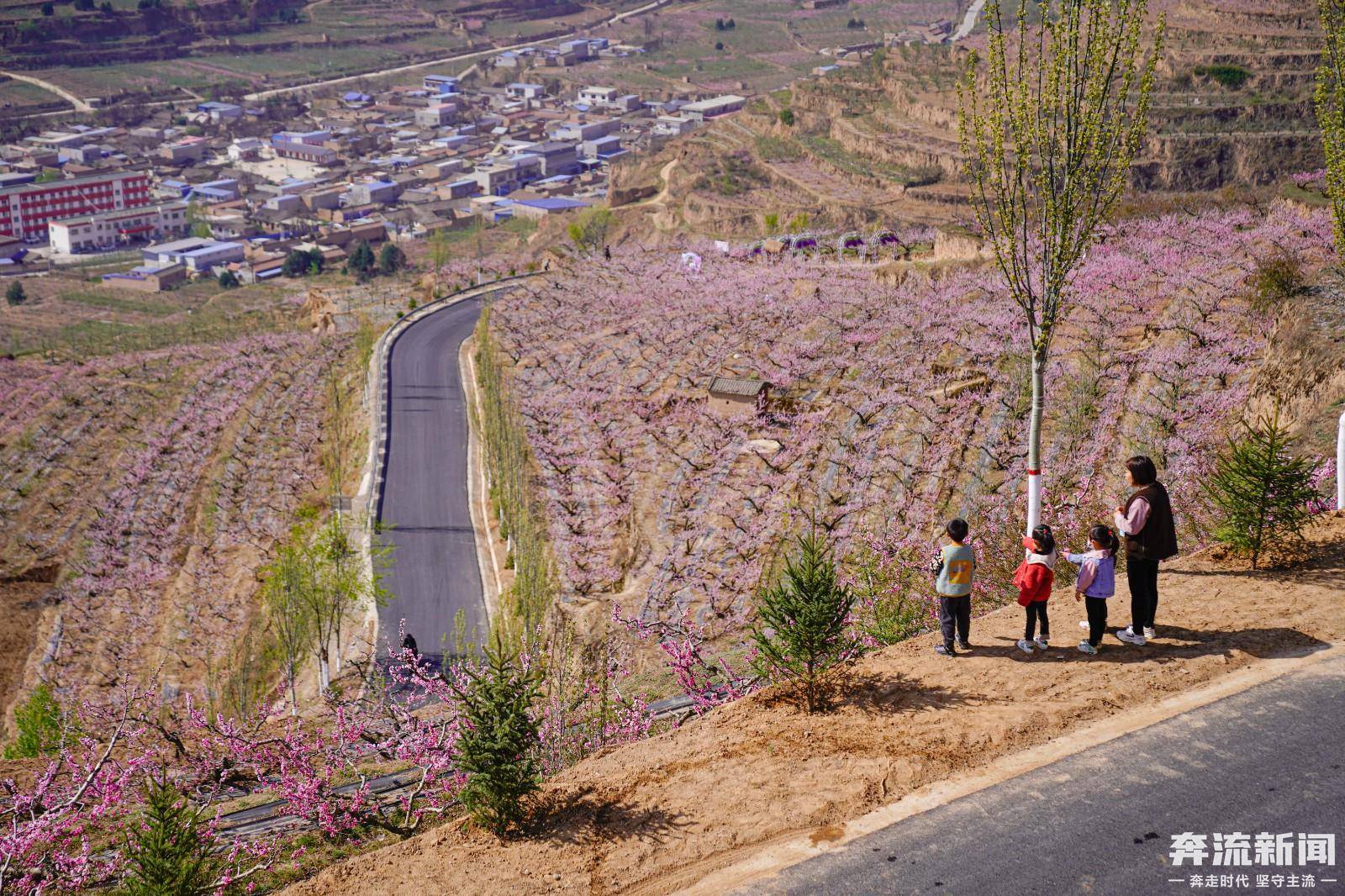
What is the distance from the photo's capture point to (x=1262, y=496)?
50.6ft

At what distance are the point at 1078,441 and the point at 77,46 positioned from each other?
198746mm

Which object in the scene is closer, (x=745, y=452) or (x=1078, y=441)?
(x=1078, y=441)

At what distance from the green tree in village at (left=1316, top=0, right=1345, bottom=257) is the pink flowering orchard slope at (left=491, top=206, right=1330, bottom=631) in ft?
16.7

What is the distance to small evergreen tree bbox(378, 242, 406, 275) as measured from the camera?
350 feet

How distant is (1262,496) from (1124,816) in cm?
603

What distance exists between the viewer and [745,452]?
32.2m

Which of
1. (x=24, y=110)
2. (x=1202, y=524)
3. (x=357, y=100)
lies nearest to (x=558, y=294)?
(x=1202, y=524)

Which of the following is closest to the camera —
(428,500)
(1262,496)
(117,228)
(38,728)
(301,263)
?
(1262,496)

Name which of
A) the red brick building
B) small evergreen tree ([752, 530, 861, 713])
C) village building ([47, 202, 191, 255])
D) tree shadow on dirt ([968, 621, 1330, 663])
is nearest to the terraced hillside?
tree shadow on dirt ([968, 621, 1330, 663])

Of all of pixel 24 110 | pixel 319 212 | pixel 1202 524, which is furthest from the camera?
pixel 24 110

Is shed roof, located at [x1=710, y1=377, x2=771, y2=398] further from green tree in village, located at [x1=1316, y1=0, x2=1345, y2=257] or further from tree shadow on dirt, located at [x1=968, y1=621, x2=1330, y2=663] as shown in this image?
tree shadow on dirt, located at [x1=968, y1=621, x2=1330, y2=663]

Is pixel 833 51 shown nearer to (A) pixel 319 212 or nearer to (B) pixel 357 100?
(B) pixel 357 100

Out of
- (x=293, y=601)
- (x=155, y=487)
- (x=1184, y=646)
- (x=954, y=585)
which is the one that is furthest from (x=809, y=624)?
(x=155, y=487)

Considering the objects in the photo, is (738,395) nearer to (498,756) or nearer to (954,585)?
(954,585)
